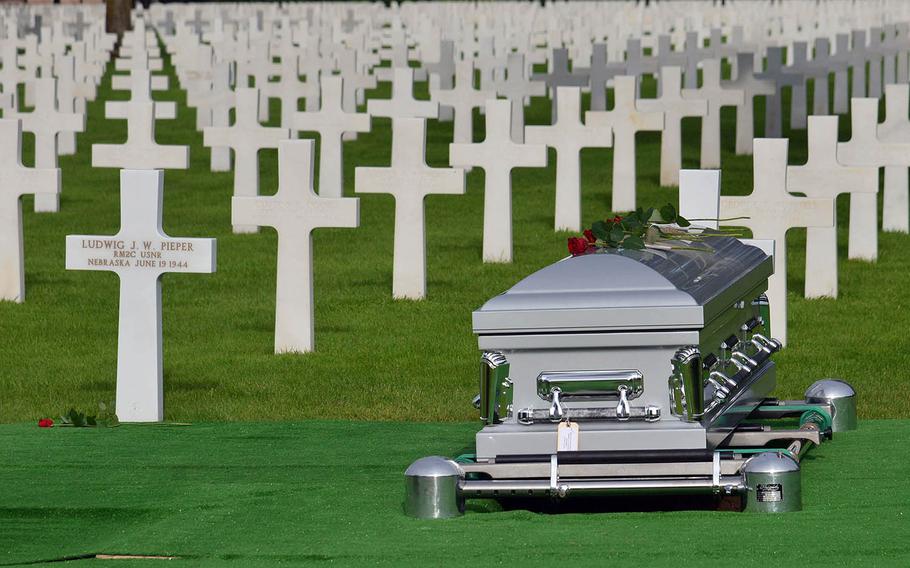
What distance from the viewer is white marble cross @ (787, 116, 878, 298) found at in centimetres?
1229

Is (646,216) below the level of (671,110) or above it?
below

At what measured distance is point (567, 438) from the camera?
682cm

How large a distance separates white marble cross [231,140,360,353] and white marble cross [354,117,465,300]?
1.55 meters

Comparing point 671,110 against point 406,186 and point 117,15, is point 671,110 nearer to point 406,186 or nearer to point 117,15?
point 406,186

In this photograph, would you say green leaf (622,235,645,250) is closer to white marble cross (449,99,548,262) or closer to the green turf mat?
the green turf mat

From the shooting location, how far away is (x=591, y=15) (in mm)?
43875

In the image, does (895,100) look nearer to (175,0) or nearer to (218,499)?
(218,499)

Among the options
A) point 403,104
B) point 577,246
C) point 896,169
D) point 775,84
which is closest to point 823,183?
point 896,169

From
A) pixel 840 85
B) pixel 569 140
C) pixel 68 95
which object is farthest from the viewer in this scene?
pixel 840 85

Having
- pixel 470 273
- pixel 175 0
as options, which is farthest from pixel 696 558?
pixel 175 0

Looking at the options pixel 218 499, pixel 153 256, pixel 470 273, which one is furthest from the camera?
pixel 470 273

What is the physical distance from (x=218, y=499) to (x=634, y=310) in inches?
68.1

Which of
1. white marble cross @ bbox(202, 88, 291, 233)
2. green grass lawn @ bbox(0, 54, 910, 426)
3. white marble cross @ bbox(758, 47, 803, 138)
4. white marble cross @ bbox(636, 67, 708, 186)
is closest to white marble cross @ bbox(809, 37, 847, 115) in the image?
white marble cross @ bbox(758, 47, 803, 138)

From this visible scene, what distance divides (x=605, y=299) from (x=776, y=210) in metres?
4.58
